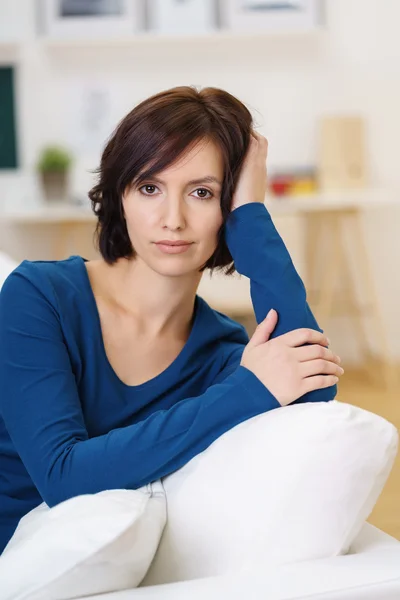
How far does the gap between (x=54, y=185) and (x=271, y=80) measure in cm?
136

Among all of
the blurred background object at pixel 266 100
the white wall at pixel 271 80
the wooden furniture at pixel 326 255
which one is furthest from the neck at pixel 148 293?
the white wall at pixel 271 80

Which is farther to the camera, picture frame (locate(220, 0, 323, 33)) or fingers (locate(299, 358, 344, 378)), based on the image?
picture frame (locate(220, 0, 323, 33))

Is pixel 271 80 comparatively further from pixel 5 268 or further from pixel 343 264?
pixel 5 268

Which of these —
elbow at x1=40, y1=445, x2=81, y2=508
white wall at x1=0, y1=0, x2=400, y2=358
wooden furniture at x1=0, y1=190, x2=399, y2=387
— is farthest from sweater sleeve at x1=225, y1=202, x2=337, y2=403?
white wall at x1=0, y1=0, x2=400, y2=358

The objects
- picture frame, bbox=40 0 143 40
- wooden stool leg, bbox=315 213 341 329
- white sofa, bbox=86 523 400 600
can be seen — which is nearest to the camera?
white sofa, bbox=86 523 400 600

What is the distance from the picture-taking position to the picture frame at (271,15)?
5.05 metres

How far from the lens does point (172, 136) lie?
144 centimetres

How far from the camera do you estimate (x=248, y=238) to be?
4.99 feet

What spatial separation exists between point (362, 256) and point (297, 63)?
120cm

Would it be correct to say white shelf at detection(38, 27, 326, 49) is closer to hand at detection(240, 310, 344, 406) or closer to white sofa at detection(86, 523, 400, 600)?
hand at detection(240, 310, 344, 406)

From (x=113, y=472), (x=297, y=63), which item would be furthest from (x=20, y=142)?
(x=113, y=472)

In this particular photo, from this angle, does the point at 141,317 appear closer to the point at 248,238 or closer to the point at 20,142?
the point at 248,238

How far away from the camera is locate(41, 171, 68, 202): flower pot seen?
4.87 metres

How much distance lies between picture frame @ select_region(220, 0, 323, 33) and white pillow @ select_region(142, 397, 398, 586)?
4.18 meters
